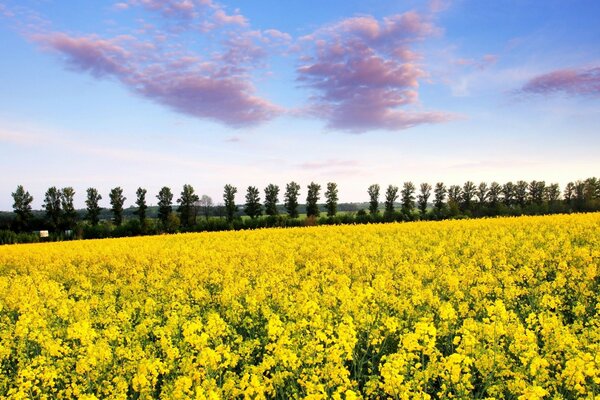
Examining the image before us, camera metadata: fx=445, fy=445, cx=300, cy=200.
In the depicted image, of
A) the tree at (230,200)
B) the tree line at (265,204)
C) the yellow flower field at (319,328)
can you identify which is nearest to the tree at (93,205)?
the tree line at (265,204)

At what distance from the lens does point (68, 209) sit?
96.0m

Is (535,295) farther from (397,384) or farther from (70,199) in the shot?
(70,199)

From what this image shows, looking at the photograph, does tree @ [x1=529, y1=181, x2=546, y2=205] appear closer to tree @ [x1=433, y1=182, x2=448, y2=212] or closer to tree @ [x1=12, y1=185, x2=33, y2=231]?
tree @ [x1=433, y1=182, x2=448, y2=212]

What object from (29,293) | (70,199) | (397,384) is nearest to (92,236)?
(70,199)

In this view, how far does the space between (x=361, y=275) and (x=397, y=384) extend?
1008 centimetres

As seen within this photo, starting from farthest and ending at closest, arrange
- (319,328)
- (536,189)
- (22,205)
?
(536,189)
(22,205)
(319,328)

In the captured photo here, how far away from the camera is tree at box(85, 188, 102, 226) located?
319 feet

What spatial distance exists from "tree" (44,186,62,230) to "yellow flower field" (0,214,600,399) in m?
79.5

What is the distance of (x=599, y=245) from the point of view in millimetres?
18344

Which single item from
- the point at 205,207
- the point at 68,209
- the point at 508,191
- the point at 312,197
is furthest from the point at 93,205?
the point at 508,191

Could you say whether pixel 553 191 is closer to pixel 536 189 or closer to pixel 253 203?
pixel 536 189

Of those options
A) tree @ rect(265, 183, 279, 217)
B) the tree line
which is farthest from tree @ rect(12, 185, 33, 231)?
tree @ rect(265, 183, 279, 217)

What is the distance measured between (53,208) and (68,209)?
9.54 ft

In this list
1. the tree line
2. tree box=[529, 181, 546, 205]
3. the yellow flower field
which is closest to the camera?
the yellow flower field
